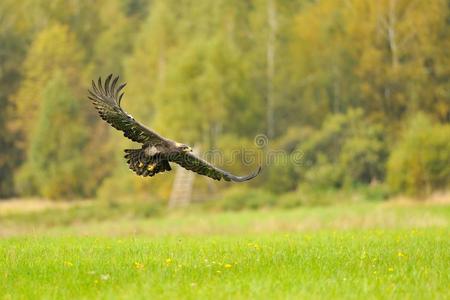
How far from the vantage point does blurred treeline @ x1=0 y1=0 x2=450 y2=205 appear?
48.3 m

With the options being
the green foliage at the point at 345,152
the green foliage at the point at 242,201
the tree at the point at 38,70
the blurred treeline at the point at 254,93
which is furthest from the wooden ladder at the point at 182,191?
the tree at the point at 38,70

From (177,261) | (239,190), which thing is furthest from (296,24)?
(177,261)

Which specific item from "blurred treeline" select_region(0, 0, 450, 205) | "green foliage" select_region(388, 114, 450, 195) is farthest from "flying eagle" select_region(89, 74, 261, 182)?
"blurred treeline" select_region(0, 0, 450, 205)

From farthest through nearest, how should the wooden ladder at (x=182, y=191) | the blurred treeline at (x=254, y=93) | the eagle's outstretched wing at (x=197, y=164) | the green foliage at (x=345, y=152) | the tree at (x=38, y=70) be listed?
the tree at (x=38, y=70) < the blurred treeline at (x=254, y=93) < the green foliage at (x=345, y=152) < the wooden ladder at (x=182, y=191) < the eagle's outstretched wing at (x=197, y=164)

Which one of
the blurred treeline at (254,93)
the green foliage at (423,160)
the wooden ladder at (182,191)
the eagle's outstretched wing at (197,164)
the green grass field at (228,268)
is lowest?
the green grass field at (228,268)

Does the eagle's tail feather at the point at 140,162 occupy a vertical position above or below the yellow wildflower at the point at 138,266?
above

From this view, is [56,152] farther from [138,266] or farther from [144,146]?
[138,266]

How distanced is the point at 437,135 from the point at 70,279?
32.1m

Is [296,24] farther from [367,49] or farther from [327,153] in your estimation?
[327,153]

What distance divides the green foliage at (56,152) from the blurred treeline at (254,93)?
9 centimetres

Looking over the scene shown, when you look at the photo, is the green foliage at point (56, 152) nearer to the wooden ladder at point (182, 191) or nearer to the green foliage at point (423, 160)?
the wooden ladder at point (182, 191)

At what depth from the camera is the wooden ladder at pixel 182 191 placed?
4606cm

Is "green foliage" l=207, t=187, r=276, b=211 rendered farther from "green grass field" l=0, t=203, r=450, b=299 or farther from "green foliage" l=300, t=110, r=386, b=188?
"green grass field" l=0, t=203, r=450, b=299

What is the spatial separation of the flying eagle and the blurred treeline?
89.2 ft
